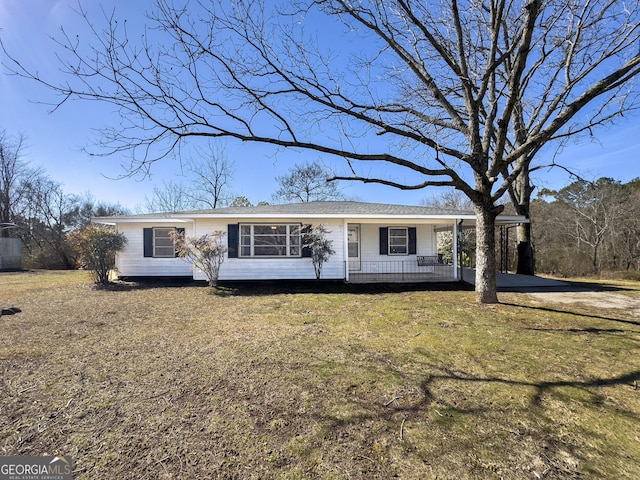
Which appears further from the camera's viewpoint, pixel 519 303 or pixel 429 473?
pixel 519 303

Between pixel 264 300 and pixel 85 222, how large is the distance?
26915 millimetres

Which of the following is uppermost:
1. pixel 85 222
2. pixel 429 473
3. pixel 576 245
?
pixel 85 222

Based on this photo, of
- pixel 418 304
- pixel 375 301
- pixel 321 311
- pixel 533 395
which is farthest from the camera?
→ pixel 375 301

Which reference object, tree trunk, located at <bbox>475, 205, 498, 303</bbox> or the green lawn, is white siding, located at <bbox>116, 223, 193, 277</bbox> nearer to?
the green lawn

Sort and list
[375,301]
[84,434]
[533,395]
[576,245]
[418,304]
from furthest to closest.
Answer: [576,245], [375,301], [418,304], [533,395], [84,434]

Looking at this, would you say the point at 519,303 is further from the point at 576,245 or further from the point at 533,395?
the point at 576,245

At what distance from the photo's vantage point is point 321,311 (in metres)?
6.81

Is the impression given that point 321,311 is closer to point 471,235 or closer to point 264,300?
point 264,300

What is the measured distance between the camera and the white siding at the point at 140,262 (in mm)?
11477

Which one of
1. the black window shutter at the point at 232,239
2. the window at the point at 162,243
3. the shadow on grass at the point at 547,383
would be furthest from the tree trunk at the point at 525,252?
the window at the point at 162,243

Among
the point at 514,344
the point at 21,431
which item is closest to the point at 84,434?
the point at 21,431

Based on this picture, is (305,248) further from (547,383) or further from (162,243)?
(547,383)

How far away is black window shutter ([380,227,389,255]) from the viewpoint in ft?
39.4

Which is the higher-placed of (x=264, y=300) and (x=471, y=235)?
(x=471, y=235)
